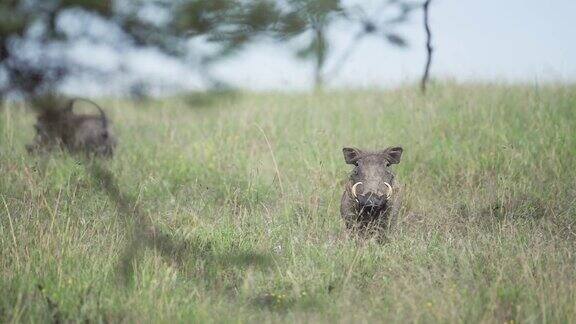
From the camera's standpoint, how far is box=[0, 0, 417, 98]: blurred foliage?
369 cm

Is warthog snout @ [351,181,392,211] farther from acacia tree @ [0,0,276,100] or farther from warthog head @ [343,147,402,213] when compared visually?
acacia tree @ [0,0,276,100]

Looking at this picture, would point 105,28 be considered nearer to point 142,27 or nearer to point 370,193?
point 142,27

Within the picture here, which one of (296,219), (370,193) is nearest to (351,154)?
(370,193)

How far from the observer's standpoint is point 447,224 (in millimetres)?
6012

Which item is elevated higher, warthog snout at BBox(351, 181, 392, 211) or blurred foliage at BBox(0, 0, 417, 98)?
blurred foliage at BBox(0, 0, 417, 98)

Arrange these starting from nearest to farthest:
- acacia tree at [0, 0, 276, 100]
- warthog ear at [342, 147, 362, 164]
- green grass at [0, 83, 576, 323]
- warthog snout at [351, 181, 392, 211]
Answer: acacia tree at [0, 0, 276, 100]
green grass at [0, 83, 576, 323]
warthog snout at [351, 181, 392, 211]
warthog ear at [342, 147, 362, 164]

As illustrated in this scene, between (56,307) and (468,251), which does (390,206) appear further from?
(56,307)

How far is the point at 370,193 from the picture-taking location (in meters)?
5.48

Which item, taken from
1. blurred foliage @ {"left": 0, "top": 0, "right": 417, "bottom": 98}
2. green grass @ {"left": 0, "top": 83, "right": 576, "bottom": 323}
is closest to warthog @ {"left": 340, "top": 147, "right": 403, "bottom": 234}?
green grass @ {"left": 0, "top": 83, "right": 576, "bottom": 323}

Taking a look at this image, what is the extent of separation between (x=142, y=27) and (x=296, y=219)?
2.92 meters

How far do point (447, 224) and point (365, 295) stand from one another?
1716 millimetres

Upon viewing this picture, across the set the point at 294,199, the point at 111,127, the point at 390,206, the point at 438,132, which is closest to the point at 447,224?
the point at 390,206

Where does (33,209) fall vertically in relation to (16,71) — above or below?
below

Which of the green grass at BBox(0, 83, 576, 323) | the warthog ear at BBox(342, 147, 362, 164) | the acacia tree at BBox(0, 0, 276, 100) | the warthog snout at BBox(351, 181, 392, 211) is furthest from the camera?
the warthog ear at BBox(342, 147, 362, 164)
